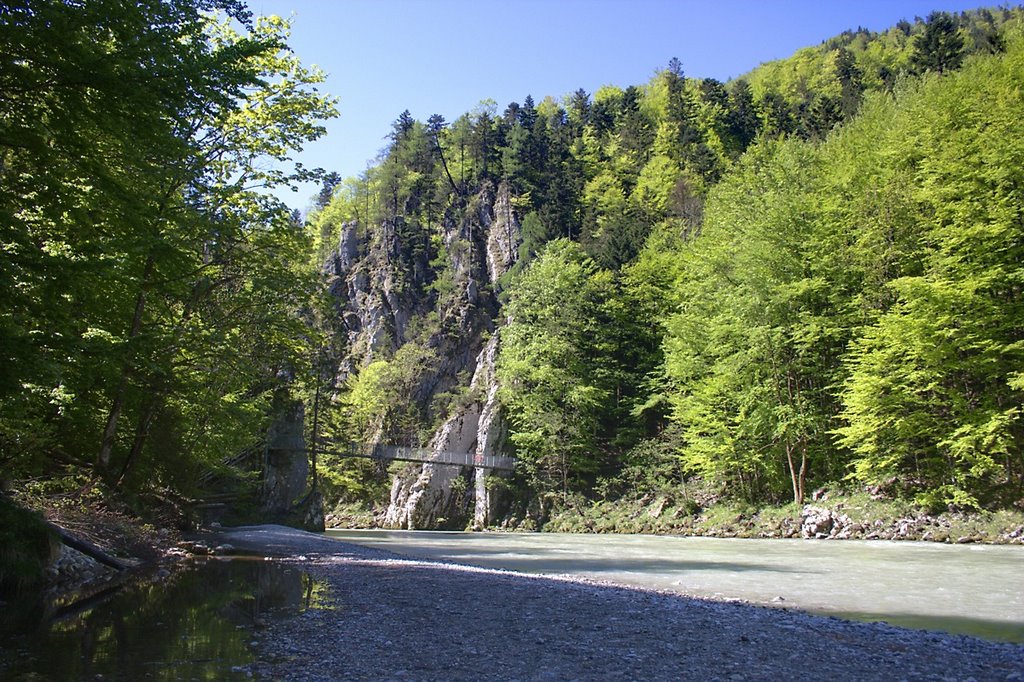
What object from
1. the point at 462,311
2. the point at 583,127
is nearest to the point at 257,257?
the point at 462,311

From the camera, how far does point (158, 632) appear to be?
20.7 ft

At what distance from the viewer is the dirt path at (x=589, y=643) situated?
5098 mm

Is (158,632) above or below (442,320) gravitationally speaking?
below

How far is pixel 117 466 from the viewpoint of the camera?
15.3m

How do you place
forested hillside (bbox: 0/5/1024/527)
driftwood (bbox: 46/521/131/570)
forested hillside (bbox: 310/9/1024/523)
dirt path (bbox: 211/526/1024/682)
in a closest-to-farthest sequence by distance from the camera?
dirt path (bbox: 211/526/1024/682) < forested hillside (bbox: 0/5/1024/527) < driftwood (bbox: 46/521/131/570) < forested hillside (bbox: 310/9/1024/523)

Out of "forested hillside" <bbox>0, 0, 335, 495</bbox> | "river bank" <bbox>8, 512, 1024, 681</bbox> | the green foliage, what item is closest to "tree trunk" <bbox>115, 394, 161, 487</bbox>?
"forested hillside" <bbox>0, 0, 335, 495</bbox>

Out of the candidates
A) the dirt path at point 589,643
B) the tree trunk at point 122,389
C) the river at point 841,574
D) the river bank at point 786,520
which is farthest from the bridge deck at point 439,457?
the dirt path at point 589,643

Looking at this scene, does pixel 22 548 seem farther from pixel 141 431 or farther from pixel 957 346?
pixel 957 346

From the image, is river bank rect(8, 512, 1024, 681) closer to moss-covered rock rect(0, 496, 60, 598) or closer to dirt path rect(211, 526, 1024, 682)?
dirt path rect(211, 526, 1024, 682)

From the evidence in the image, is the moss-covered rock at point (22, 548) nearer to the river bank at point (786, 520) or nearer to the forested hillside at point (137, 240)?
the forested hillside at point (137, 240)

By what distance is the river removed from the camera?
7934 mm

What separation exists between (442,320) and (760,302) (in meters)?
34.1

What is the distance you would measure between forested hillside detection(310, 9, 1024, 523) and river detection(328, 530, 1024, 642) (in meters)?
5.94

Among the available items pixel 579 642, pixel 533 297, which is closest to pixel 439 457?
pixel 533 297
